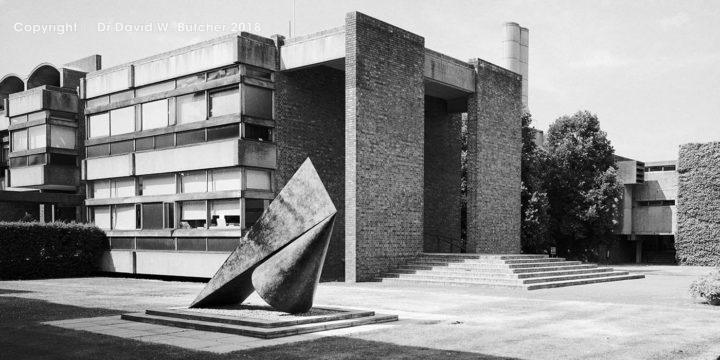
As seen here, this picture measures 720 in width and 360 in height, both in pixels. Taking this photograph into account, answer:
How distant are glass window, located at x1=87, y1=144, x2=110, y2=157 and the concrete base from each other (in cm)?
1862

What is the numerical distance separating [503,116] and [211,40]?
545 inches

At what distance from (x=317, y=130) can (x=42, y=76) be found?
51.6 ft

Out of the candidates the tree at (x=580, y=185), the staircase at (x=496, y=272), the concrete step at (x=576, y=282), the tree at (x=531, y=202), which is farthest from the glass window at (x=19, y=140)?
the tree at (x=580, y=185)

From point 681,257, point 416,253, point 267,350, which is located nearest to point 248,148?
point 416,253

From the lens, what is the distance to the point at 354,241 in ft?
76.8

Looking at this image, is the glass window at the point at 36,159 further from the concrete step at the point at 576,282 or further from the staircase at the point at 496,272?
the concrete step at the point at 576,282

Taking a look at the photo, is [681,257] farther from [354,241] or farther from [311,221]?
[311,221]

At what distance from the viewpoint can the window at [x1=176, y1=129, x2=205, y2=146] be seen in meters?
26.2

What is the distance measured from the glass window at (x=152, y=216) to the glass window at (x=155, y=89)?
15.7ft

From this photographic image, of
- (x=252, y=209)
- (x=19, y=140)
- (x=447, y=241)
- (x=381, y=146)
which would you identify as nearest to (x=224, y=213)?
(x=252, y=209)

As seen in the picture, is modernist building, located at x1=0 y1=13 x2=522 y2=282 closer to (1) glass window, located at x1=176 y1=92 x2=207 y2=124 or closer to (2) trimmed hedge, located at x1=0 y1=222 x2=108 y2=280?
(1) glass window, located at x1=176 y1=92 x2=207 y2=124

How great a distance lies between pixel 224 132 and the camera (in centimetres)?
2548

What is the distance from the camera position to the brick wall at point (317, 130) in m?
26.0

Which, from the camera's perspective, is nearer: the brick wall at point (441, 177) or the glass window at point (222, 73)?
the glass window at point (222, 73)
